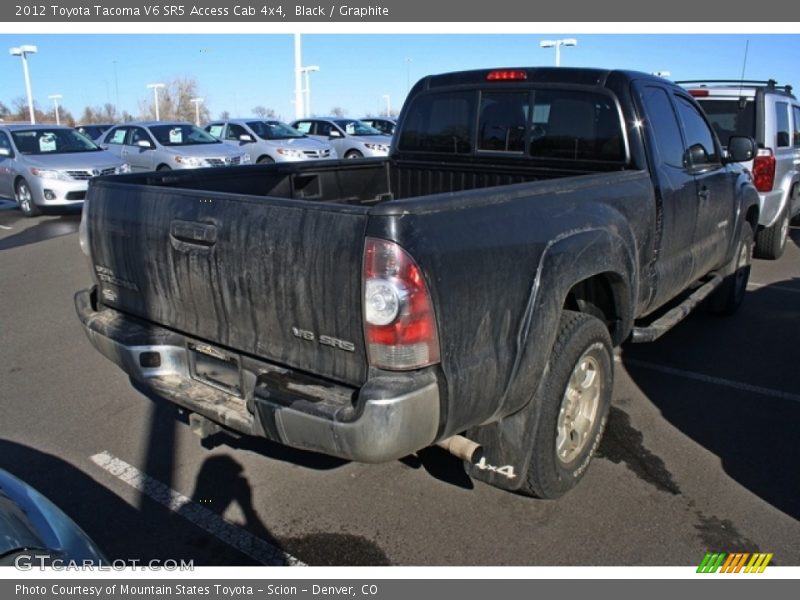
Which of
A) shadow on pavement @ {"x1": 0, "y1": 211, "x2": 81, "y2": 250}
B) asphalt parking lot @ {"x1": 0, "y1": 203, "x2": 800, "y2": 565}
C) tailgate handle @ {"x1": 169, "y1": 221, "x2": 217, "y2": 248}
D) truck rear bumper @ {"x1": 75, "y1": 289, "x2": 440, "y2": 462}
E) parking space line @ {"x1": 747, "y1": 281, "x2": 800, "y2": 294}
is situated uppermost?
tailgate handle @ {"x1": 169, "y1": 221, "x2": 217, "y2": 248}

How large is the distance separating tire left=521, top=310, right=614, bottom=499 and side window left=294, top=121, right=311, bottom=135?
70.9ft

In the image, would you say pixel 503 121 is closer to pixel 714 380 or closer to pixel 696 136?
pixel 696 136

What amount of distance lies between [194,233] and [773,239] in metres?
8.55

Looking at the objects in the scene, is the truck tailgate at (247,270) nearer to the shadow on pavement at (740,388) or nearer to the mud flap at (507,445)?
the mud flap at (507,445)

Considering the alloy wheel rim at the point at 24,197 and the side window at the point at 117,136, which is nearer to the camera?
the alloy wheel rim at the point at 24,197

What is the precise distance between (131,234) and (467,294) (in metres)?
1.76

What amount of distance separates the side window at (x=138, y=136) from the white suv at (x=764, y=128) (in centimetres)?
1219

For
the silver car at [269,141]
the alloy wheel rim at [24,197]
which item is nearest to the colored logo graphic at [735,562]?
the alloy wheel rim at [24,197]

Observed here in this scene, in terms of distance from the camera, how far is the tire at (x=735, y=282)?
6.34 metres

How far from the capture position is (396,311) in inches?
97.1

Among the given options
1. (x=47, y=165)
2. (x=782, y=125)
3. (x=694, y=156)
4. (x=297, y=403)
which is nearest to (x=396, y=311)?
(x=297, y=403)

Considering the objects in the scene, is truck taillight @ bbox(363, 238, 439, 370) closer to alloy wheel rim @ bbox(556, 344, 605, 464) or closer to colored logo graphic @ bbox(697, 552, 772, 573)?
alloy wheel rim @ bbox(556, 344, 605, 464)

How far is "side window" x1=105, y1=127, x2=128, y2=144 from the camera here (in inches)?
680

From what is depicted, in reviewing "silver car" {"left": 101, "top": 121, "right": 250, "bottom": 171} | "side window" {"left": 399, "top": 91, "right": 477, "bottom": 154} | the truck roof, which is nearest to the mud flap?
the truck roof
